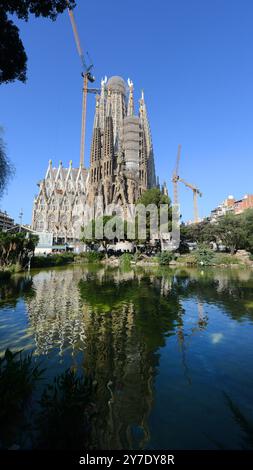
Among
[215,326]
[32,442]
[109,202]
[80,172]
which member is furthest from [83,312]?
[80,172]

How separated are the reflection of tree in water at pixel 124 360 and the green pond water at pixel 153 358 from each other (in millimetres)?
20

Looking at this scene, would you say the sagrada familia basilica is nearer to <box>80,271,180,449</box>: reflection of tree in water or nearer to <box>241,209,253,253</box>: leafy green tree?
<box>241,209,253,253</box>: leafy green tree

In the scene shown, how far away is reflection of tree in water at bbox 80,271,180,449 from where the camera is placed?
13.1 ft

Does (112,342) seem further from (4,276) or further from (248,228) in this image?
(248,228)

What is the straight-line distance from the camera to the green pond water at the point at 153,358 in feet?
13.2

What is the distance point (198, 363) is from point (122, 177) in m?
68.7

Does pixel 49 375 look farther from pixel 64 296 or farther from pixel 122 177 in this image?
pixel 122 177

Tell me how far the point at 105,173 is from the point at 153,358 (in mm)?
70648

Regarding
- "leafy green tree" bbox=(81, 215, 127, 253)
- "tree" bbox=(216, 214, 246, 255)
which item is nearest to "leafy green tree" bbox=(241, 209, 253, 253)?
"tree" bbox=(216, 214, 246, 255)

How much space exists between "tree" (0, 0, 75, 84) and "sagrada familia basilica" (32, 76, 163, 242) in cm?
6294

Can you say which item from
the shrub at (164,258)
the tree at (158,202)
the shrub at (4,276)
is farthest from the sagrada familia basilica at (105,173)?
the shrub at (4,276)

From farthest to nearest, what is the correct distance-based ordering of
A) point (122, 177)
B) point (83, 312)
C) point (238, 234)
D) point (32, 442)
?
point (122, 177) → point (238, 234) → point (83, 312) → point (32, 442)

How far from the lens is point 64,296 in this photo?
14617 mm

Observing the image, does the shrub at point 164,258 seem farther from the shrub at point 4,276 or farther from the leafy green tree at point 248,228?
the shrub at point 4,276
